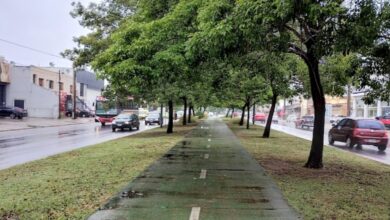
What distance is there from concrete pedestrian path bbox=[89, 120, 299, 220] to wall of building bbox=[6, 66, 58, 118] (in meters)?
52.5

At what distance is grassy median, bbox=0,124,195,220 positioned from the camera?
7328 mm

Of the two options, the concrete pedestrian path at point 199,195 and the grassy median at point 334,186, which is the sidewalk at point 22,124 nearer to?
the concrete pedestrian path at point 199,195

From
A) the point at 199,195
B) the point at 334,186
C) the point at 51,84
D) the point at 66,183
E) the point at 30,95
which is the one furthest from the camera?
the point at 51,84

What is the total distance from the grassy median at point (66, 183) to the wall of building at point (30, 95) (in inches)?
1929

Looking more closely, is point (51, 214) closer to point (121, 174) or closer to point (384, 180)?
point (121, 174)

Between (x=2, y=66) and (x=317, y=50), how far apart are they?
178 ft

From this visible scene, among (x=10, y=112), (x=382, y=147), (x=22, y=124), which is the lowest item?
(x=22, y=124)

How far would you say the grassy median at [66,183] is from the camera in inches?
289

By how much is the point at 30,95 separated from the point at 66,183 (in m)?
55.7

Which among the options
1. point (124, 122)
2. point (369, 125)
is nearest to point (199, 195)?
point (369, 125)

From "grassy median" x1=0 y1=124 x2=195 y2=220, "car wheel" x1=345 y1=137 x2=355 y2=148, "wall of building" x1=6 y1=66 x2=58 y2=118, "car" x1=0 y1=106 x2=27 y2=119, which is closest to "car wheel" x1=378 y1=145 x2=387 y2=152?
"car wheel" x1=345 y1=137 x2=355 y2=148

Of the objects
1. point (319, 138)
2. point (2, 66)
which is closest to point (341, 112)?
point (2, 66)

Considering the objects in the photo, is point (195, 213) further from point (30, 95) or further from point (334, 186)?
point (30, 95)

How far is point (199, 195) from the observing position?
8586 millimetres
